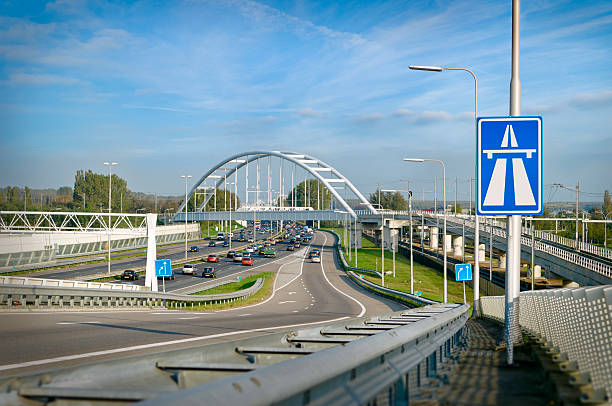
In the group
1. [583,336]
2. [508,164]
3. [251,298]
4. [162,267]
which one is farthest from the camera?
[162,267]

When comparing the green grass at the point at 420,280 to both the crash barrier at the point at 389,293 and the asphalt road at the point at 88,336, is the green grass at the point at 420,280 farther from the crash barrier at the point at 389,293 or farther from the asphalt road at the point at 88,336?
the asphalt road at the point at 88,336

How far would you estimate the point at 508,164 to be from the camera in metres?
7.73

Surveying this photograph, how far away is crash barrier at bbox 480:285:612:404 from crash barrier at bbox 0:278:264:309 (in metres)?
16.9

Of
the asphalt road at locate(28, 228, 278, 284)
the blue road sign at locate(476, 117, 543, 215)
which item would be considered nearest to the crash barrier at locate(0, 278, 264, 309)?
the blue road sign at locate(476, 117, 543, 215)

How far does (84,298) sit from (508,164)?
2044cm

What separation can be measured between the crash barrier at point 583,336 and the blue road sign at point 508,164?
138cm

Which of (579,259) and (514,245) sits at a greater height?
(514,245)

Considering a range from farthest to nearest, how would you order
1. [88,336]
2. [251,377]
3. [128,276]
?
[128,276] < [88,336] < [251,377]

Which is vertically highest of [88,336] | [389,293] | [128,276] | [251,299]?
[88,336]

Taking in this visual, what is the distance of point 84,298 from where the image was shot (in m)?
23.6

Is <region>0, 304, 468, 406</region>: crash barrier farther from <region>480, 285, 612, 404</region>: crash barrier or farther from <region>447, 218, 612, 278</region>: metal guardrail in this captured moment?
<region>447, 218, 612, 278</region>: metal guardrail

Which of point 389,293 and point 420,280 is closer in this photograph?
point 389,293

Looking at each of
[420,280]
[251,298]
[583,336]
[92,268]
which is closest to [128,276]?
[92,268]

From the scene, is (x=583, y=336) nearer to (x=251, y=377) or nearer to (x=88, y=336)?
(x=251, y=377)
